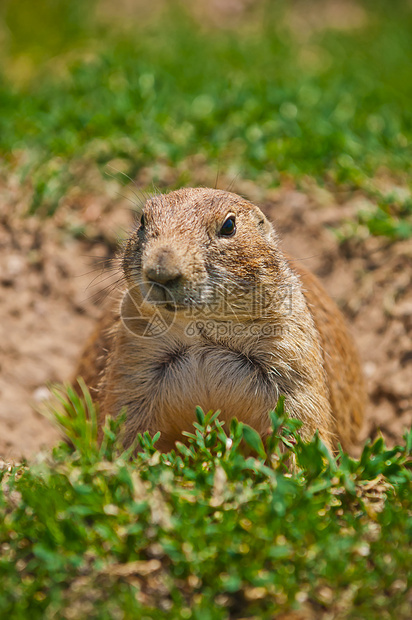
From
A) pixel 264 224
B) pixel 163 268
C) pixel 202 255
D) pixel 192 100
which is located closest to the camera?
pixel 163 268

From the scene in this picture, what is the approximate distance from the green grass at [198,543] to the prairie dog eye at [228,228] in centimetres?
120

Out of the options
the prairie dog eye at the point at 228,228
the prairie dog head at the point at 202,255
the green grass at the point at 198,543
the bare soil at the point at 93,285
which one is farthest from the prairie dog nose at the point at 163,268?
the bare soil at the point at 93,285

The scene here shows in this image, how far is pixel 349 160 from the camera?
623 cm

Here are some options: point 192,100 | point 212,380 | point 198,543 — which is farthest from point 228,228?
point 192,100

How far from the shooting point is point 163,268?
324cm

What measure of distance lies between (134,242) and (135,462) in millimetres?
1300

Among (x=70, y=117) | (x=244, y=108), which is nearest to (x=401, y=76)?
(x=244, y=108)

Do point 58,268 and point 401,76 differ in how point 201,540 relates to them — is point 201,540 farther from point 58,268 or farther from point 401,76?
point 401,76

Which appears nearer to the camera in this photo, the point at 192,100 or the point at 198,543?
the point at 198,543

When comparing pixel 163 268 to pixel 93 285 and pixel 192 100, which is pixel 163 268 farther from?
pixel 192 100

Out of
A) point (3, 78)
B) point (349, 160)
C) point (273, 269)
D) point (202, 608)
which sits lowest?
point (202, 608)

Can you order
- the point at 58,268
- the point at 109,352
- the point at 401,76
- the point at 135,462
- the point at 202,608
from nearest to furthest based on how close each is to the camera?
the point at 202,608 < the point at 135,462 < the point at 109,352 < the point at 58,268 < the point at 401,76

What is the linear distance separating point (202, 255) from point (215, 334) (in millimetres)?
505

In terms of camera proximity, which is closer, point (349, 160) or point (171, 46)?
point (349, 160)
